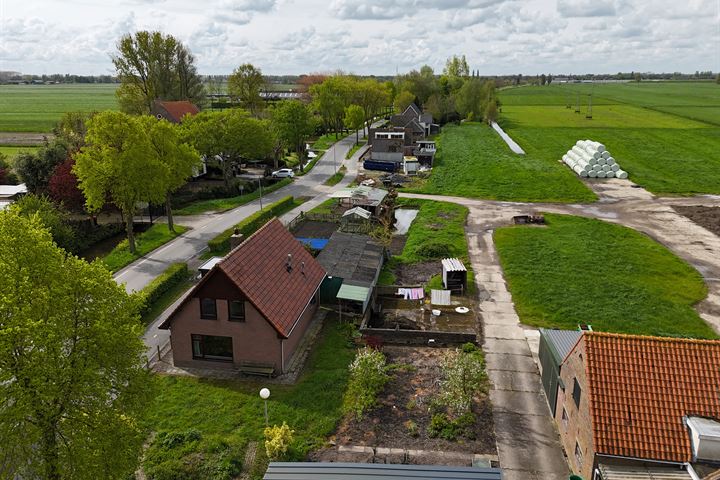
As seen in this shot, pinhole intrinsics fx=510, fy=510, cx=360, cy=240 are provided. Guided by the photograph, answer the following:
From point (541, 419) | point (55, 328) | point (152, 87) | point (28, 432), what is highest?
point (152, 87)

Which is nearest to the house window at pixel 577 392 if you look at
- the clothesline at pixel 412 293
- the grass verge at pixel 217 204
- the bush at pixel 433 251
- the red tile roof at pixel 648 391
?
the red tile roof at pixel 648 391

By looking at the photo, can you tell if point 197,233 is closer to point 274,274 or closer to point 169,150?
point 169,150

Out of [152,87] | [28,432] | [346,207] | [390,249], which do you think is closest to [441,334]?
[390,249]

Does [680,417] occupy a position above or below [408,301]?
above

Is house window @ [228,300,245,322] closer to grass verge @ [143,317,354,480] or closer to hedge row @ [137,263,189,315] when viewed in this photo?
grass verge @ [143,317,354,480]

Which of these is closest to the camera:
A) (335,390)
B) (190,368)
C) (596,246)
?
(335,390)

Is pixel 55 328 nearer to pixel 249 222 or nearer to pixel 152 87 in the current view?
pixel 249 222
